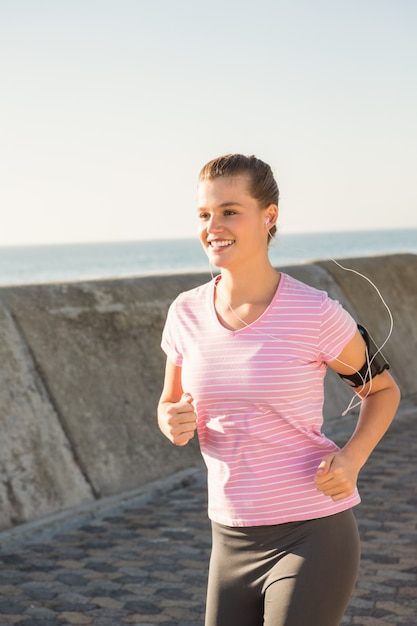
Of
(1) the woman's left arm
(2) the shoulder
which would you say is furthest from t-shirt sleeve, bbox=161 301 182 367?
(1) the woman's left arm

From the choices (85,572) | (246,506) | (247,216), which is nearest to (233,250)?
(247,216)

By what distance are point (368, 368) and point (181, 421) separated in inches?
20.4

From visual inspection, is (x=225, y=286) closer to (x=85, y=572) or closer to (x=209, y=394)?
(x=209, y=394)

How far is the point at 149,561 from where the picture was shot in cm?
538

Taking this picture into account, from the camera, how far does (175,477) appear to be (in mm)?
7023

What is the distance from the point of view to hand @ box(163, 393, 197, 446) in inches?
104

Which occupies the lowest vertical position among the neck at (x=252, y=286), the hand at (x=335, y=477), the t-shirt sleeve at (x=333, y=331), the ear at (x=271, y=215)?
the hand at (x=335, y=477)

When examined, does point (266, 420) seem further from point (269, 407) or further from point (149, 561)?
point (149, 561)

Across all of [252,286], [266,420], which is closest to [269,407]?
[266,420]

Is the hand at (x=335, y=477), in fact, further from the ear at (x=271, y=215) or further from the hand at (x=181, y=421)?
the ear at (x=271, y=215)

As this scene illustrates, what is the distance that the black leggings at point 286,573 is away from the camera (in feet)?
8.29

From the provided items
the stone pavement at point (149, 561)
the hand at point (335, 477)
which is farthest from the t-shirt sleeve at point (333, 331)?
the stone pavement at point (149, 561)

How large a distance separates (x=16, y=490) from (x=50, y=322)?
136 centimetres

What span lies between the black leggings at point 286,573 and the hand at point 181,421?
0.27m
